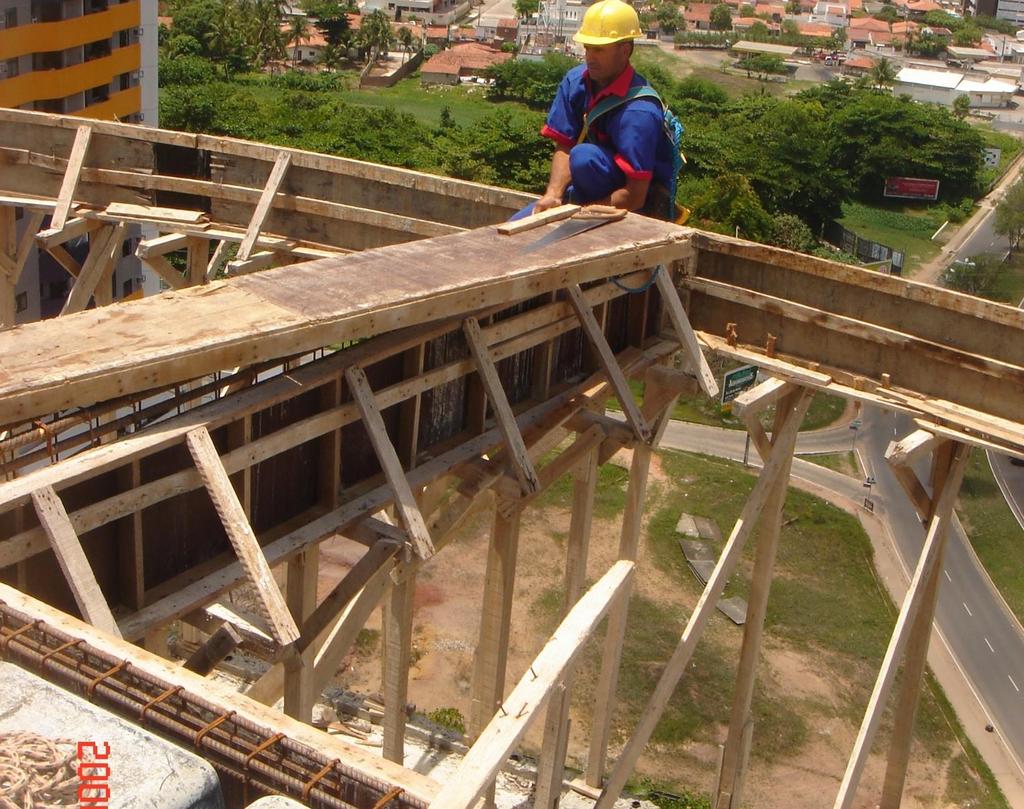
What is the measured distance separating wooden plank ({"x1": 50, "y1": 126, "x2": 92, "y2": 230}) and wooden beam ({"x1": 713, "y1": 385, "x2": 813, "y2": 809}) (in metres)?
6.45

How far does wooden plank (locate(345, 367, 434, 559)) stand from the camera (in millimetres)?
6582

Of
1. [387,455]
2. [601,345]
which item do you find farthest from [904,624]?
[387,455]

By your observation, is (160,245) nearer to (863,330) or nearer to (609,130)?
(609,130)

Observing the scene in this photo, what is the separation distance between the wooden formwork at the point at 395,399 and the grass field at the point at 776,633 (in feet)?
23.4

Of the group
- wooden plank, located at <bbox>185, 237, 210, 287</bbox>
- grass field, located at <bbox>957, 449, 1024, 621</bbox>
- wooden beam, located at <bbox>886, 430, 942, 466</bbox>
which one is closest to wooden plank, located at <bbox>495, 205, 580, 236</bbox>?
wooden beam, located at <bbox>886, 430, 942, 466</bbox>

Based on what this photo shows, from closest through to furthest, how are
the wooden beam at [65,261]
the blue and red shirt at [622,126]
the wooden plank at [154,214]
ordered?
1. the blue and red shirt at [622,126]
2. the wooden plank at [154,214]
3. the wooden beam at [65,261]

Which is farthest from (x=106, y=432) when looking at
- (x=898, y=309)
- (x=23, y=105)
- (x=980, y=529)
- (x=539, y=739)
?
(x=980, y=529)

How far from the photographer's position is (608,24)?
854 cm

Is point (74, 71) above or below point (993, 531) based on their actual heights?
above

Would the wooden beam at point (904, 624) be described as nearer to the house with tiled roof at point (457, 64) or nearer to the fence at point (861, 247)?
the fence at point (861, 247)

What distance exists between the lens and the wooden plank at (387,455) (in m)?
6.58

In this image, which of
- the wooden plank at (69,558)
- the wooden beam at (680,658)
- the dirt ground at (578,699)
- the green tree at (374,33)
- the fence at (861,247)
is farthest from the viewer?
the green tree at (374,33)

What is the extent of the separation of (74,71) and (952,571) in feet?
62.4

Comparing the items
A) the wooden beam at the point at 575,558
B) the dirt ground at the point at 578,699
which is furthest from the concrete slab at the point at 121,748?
the dirt ground at the point at 578,699
